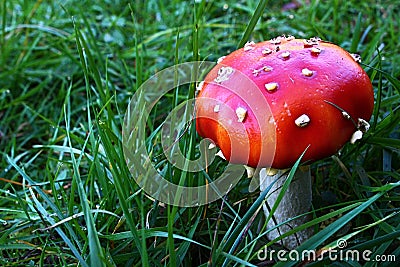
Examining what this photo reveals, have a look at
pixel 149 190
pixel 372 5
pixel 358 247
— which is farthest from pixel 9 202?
pixel 372 5

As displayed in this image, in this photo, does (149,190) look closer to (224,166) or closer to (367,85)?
(224,166)

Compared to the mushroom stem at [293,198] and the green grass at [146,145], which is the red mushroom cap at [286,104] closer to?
the green grass at [146,145]

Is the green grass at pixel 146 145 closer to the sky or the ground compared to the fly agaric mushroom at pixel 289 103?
closer to the ground

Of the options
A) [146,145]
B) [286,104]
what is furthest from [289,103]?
[146,145]

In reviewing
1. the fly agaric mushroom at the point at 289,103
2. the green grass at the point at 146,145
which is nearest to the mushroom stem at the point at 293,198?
the green grass at the point at 146,145

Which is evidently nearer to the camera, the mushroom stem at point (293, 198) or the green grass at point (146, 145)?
the green grass at point (146, 145)

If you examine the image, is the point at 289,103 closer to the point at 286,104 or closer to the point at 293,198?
the point at 286,104
